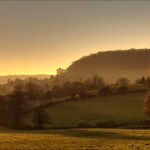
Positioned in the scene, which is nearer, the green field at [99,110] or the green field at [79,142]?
the green field at [79,142]

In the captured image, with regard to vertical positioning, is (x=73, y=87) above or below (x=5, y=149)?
above

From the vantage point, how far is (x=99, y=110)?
4835 inches

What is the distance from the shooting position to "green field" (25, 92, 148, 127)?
346 ft

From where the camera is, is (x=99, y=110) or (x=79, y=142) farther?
(x=99, y=110)

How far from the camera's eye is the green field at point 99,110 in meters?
105

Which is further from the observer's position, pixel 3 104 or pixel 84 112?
pixel 84 112

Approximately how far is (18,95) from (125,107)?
35.1 metres

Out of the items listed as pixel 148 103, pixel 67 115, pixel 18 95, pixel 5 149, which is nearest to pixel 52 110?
pixel 67 115

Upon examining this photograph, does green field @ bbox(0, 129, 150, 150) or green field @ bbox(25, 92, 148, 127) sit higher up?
green field @ bbox(25, 92, 148, 127)

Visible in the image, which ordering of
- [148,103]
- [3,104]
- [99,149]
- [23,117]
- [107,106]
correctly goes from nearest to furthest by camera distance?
[99,149] < [148,103] < [3,104] < [23,117] < [107,106]

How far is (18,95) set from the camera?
11212cm

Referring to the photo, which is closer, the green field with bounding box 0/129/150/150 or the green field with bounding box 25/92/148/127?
the green field with bounding box 0/129/150/150

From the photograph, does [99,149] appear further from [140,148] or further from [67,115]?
[67,115]

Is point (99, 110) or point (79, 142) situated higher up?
point (99, 110)
